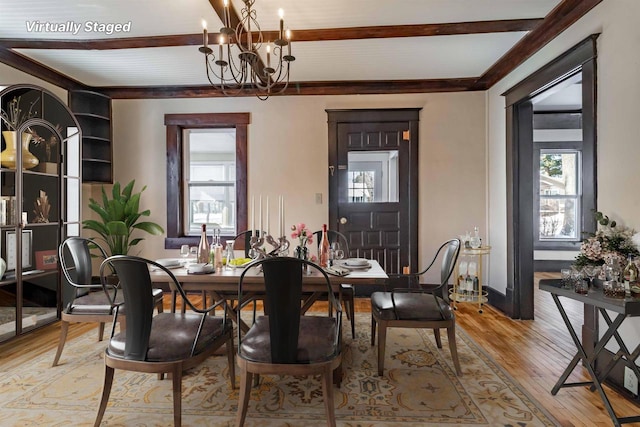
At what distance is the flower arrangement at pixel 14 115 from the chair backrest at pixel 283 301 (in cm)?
280

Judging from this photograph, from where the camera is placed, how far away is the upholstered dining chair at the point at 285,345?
1556 millimetres

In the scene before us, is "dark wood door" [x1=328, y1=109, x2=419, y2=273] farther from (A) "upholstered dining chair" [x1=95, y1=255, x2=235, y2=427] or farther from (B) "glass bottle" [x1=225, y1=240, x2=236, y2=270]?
(A) "upholstered dining chair" [x1=95, y1=255, x2=235, y2=427]

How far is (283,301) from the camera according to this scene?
1.57 meters

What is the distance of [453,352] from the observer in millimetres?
2291

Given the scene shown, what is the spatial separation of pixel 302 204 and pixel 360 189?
0.78 m

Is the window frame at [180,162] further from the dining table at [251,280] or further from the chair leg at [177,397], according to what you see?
the chair leg at [177,397]

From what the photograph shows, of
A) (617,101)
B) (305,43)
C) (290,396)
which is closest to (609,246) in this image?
(617,101)

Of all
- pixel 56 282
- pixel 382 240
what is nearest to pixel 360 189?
pixel 382 240

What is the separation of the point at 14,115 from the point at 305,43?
2660 millimetres

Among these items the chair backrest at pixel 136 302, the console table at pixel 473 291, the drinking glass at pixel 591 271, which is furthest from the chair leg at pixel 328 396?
the console table at pixel 473 291

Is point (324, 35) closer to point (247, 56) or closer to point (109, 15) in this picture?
point (247, 56)

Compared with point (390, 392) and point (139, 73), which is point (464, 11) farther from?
point (139, 73)

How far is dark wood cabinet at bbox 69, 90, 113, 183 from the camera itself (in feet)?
13.6

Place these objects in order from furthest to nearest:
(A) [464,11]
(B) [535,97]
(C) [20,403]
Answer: (B) [535,97]
(A) [464,11]
(C) [20,403]
